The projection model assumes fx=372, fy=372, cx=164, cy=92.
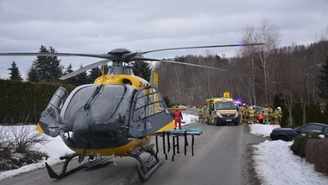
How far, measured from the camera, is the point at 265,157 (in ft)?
42.7

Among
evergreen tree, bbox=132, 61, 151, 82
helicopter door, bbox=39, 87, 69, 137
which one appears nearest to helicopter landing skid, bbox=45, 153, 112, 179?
helicopter door, bbox=39, 87, 69, 137

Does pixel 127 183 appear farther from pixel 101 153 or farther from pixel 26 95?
pixel 26 95

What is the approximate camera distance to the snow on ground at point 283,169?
8.80 meters

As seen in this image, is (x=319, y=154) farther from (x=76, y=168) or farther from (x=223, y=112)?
(x=223, y=112)

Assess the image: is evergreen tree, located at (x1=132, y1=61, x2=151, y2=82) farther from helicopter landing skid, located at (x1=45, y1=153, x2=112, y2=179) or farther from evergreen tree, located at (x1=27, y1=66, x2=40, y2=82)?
helicopter landing skid, located at (x1=45, y1=153, x2=112, y2=179)

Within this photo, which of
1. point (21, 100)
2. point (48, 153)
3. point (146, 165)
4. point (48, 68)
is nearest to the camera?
point (146, 165)

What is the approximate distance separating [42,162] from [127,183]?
420 centimetres

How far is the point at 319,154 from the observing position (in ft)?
30.9

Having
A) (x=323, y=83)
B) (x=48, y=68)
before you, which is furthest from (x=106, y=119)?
(x=323, y=83)

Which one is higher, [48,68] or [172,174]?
[48,68]

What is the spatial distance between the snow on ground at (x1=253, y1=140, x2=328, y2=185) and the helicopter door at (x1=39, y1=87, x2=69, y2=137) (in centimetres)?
524

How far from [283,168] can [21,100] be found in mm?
17516

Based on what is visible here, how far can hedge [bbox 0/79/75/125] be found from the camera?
71.6 ft

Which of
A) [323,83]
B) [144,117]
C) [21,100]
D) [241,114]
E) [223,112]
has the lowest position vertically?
[241,114]
